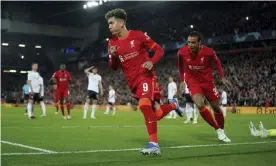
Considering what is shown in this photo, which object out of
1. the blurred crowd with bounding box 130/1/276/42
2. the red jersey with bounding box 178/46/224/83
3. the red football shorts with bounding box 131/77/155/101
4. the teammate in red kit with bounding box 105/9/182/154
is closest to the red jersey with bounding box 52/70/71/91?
the red jersey with bounding box 178/46/224/83

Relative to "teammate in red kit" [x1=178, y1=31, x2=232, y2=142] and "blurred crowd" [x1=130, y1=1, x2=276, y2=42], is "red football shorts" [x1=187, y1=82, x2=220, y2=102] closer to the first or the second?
"teammate in red kit" [x1=178, y1=31, x2=232, y2=142]

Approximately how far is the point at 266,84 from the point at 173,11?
18.7 metres

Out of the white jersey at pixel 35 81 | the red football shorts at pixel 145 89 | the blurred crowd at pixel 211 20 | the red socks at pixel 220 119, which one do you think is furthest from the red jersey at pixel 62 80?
the blurred crowd at pixel 211 20

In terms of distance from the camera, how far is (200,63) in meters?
7.71

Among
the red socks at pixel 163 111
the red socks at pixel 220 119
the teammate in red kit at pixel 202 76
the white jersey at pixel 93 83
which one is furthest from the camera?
the white jersey at pixel 93 83

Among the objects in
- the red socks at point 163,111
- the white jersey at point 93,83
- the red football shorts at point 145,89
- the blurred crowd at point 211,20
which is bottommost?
the red socks at point 163,111

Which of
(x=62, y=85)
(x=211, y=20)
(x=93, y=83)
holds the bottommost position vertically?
(x=62, y=85)

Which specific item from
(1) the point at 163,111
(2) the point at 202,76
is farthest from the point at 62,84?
(1) the point at 163,111

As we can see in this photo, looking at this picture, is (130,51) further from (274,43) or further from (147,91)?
(274,43)

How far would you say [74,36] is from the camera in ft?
184

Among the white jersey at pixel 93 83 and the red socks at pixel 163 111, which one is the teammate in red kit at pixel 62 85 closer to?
the white jersey at pixel 93 83

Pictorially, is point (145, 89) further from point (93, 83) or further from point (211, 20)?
point (211, 20)

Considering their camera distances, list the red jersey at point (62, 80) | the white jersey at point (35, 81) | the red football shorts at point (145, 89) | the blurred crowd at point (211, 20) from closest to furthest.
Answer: the red football shorts at point (145, 89) < the red jersey at point (62, 80) < the white jersey at point (35, 81) < the blurred crowd at point (211, 20)

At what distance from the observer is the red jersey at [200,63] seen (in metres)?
7.70
